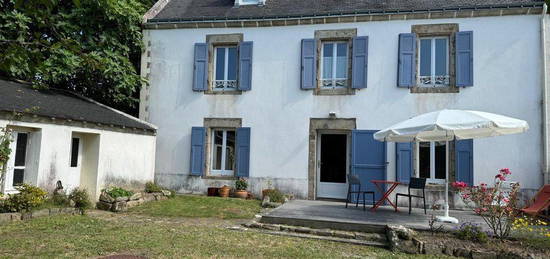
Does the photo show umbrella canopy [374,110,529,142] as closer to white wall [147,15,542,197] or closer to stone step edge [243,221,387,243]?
stone step edge [243,221,387,243]

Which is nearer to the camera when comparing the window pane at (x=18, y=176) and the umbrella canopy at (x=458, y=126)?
the umbrella canopy at (x=458, y=126)

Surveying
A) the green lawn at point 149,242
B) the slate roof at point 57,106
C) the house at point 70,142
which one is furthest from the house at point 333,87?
the green lawn at point 149,242

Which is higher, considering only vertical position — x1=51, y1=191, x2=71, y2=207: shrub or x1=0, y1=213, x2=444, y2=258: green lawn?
x1=51, y1=191, x2=71, y2=207: shrub

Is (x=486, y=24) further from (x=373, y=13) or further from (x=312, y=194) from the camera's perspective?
(x=312, y=194)

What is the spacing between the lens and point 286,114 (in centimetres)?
1111

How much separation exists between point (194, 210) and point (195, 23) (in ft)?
18.9

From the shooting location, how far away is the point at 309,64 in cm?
1100

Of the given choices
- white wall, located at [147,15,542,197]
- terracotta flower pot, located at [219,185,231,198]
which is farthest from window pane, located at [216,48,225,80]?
terracotta flower pot, located at [219,185,231,198]

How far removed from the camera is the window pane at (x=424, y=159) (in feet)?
33.9

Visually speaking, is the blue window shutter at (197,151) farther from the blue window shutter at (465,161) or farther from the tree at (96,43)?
the blue window shutter at (465,161)

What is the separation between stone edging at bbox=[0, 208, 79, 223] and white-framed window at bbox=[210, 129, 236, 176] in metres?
4.28

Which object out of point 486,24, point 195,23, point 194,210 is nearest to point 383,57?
point 486,24

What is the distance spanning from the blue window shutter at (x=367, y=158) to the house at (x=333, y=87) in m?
0.03

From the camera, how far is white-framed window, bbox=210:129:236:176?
38.4 ft
